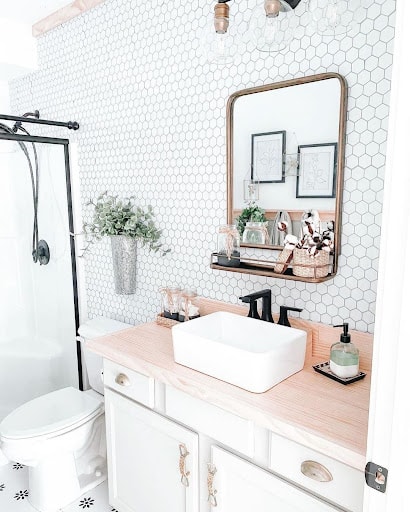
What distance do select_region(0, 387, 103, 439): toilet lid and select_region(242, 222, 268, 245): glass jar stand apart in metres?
1.11

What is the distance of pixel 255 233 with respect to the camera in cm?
171

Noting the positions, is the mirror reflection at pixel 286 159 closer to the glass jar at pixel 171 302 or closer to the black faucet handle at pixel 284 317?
the black faucet handle at pixel 284 317

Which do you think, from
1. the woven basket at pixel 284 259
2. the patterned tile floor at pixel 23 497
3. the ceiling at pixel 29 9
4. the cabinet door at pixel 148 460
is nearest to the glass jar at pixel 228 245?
the woven basket at pixel 284 259

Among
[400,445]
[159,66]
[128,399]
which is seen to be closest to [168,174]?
[159,66]

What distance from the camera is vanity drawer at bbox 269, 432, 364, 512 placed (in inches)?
40.8

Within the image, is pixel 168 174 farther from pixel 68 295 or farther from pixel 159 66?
pixel 68 295

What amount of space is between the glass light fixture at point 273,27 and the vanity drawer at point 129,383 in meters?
1.25

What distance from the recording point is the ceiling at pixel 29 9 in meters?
2.35

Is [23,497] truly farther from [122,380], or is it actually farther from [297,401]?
[297,401]

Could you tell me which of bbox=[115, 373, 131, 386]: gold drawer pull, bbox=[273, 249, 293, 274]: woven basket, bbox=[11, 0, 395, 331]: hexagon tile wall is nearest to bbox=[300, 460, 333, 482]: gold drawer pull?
bbox=[11, 0, 395, 331]: hexagon tile wall

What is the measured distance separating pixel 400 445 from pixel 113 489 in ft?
4.91

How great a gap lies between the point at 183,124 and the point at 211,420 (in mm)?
1277

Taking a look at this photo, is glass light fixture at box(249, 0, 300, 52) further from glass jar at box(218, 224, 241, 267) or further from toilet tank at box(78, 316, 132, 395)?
toilet tank at box(78, 316, 132, 395)

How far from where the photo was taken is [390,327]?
0.73 meters
